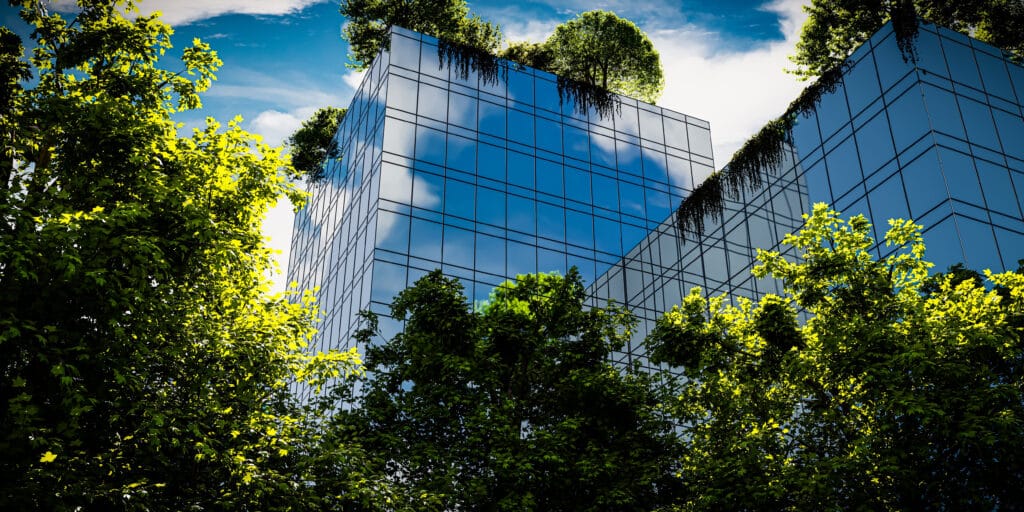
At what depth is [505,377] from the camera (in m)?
21.7

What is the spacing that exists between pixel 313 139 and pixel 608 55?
2038 centimetres

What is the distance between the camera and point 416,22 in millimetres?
47562

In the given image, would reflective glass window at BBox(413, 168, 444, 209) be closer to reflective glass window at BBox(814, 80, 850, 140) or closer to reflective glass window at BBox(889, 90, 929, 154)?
reflective glass window at BBox(814, 80, 850, 140)

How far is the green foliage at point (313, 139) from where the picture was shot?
53.5m

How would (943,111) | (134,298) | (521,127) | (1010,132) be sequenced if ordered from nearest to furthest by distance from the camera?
(134,298) → (943,111) → (1010,132) → (521,127)

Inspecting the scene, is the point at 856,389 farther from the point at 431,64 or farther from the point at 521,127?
the point at 431,64

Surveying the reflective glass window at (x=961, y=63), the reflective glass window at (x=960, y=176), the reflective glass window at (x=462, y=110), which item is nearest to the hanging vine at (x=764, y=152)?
the reflective glass window at (x=961, y=63)

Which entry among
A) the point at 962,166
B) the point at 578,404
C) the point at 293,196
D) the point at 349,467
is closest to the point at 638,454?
the point at 578,404

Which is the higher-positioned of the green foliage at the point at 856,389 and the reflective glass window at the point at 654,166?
the reflective glass window at the point at 654,166

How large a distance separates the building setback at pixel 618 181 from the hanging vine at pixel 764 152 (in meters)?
0.46

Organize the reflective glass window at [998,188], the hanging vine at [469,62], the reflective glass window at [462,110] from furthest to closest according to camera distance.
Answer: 1. the hanging vine at [469,62]
2. the reflective glass window at [462,110]
3. the reflective glass window at [998,188]

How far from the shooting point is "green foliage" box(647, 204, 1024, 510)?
14797 mm

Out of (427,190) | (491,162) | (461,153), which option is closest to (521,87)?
(491,162)

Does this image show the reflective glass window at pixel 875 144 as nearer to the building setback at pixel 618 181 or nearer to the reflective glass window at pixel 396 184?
the building setback at pixel 618 181
